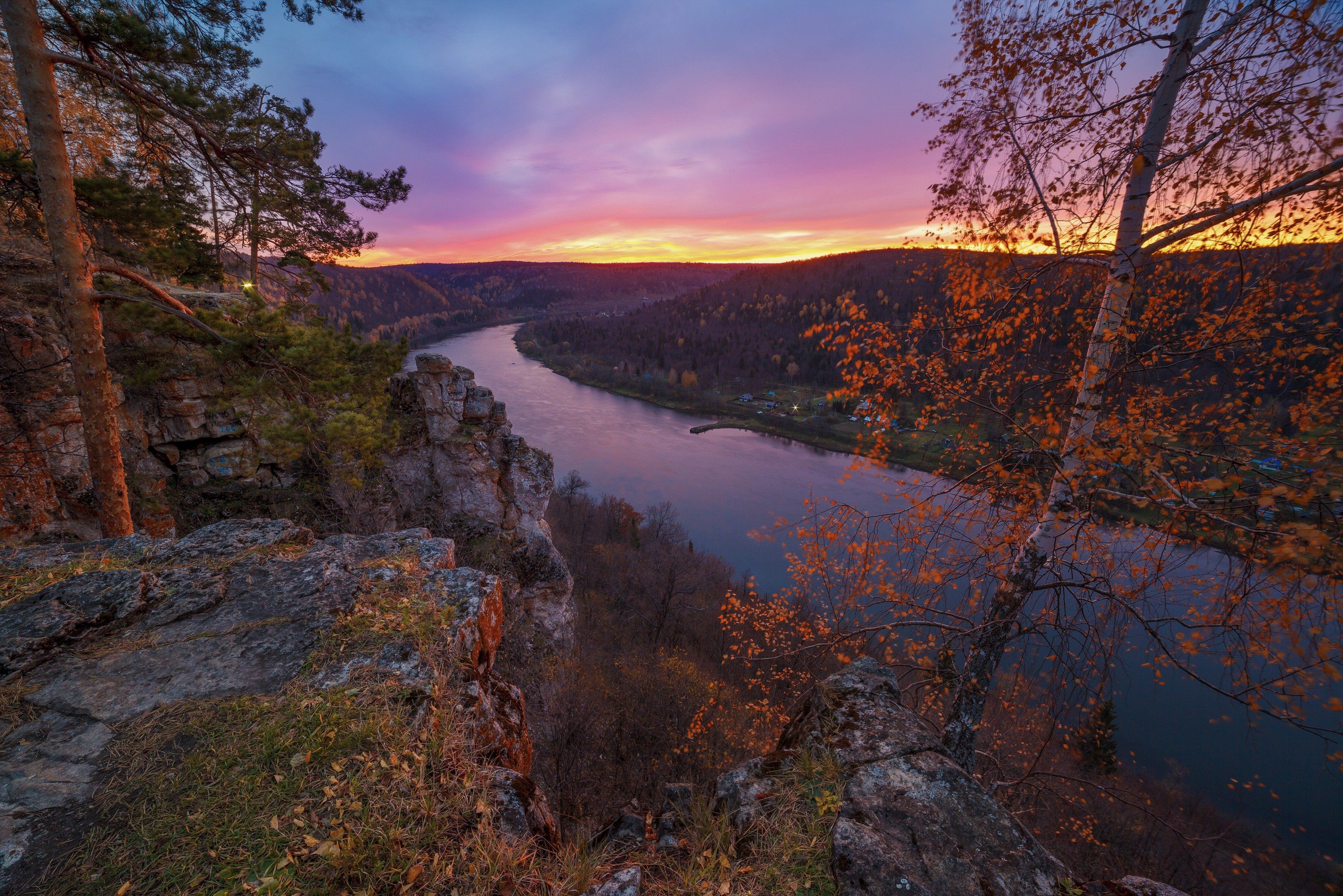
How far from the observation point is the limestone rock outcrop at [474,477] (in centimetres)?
1566

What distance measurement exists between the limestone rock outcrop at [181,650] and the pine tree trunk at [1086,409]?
378 cm

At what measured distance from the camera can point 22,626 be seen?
3.18 meters

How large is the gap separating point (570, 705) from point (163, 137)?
50.3ft

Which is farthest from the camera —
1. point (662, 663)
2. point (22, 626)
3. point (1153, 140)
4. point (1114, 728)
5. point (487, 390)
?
point (1114, 728)

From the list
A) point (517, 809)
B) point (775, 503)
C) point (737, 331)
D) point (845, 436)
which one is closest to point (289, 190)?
point (517, 809)

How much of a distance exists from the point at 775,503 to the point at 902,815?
42.8m

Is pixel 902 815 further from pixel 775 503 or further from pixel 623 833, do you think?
pixel 775 503

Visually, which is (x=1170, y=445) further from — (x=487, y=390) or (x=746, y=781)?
(x=487, y=390)

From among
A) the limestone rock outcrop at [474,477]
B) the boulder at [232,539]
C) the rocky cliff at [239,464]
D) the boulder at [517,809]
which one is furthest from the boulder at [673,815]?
the limestone rock outcrop at [474,477]

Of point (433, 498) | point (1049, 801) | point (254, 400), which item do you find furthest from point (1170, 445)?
point (1049, 801)

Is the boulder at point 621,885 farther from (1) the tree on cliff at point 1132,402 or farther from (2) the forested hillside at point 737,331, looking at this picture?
(2) the forested hillside at point 737,331

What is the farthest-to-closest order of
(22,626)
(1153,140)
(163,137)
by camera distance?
(163,137) → (1153,140) → (22,626)

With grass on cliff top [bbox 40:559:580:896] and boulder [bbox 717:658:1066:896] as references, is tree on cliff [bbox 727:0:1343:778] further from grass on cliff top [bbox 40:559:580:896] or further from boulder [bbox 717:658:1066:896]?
Answer: grass on cliff top [bbox 40:559:580:896]

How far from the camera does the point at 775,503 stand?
44.8m
